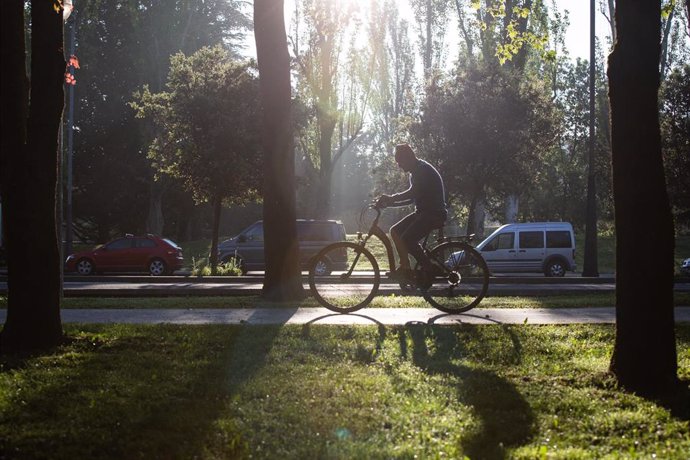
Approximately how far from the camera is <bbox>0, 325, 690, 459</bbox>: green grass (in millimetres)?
4293

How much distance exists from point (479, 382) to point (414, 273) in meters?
3.61

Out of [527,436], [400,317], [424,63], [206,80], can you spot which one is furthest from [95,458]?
[424,63]

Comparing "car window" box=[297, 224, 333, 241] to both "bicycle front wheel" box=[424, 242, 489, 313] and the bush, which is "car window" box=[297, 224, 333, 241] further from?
"bicycle front wheel" box=[424, 242, 489, 313]

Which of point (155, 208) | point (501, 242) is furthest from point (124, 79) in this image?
point (501, 242)

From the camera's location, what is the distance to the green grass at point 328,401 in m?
4.29

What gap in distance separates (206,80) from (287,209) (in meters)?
16.9

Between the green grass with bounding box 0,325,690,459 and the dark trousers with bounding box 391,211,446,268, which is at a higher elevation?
the dark trousers with bounding box 391,211,446,268

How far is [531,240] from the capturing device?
92.5 feet

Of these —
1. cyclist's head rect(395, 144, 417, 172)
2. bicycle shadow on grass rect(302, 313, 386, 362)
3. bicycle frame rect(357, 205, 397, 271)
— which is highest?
cyclist's head rect(395, 144, 417, 172)

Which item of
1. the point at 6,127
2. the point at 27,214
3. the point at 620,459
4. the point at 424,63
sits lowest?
the point at 620,459

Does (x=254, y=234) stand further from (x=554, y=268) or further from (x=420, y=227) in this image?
(x=420, y=227)

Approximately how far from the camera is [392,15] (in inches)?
2026

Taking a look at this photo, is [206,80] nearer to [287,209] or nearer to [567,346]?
[287,209]

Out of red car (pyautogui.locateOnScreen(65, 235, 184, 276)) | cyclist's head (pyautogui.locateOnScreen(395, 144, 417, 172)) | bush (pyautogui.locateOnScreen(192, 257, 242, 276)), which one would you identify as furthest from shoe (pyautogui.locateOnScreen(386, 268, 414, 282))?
red car (pyautogui.locateOnScreen(65, 235, 184, 276))
